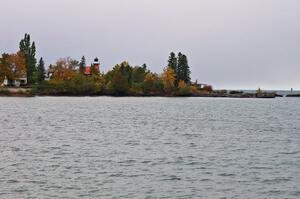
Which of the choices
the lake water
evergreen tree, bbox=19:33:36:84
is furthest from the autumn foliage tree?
the lake water

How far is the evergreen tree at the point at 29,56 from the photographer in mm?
188375

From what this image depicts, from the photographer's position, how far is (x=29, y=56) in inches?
7475

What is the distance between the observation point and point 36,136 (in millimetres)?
53406

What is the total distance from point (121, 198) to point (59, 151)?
1694 cm

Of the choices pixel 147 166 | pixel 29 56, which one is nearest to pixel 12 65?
pixel 29 56

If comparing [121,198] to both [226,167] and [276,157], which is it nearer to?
[226,167]

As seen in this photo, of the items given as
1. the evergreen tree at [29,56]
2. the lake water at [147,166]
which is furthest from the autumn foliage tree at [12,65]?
the lake water at [147,166]

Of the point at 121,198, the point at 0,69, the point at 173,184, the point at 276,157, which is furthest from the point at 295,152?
the point at 0,69

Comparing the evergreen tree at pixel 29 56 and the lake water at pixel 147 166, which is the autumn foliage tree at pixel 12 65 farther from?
the lake water at pixel 147 166

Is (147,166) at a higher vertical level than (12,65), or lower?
lower

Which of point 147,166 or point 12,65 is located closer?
point 147,166

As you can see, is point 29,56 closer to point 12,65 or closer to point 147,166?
point 12,65

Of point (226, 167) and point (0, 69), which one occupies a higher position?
point (0, 69)

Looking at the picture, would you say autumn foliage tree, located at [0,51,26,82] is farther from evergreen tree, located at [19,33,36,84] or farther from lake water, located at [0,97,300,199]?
Result: lake water, located at [0,97,300,199]
